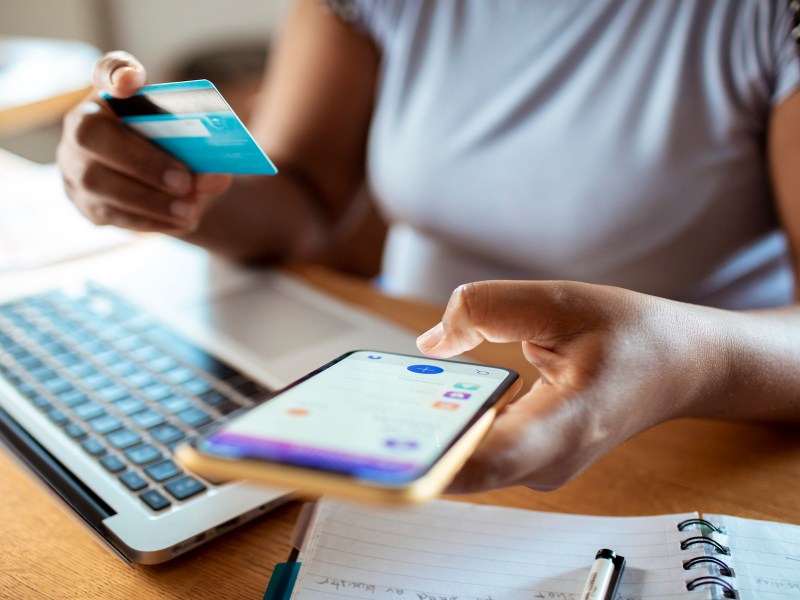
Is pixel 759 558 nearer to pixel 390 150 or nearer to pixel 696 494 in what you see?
pixel 696 494

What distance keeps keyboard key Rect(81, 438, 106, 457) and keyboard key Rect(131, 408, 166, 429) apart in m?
0.03

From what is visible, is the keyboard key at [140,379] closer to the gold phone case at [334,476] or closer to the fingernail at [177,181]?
the fingernail at [177,181]

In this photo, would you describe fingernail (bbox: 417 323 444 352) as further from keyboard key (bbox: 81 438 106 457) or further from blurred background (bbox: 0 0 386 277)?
blurred background (bbox: 0 0 386 277)

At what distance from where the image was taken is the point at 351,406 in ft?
1.11

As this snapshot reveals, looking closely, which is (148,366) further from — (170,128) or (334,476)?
(334,476)

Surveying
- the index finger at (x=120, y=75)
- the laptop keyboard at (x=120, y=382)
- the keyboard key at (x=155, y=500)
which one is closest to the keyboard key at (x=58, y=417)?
the laptop keyboard at (x=120, y=382)

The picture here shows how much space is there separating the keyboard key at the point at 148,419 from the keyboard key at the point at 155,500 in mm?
73

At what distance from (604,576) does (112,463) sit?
0.29 m

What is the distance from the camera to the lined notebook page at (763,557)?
1.24ft

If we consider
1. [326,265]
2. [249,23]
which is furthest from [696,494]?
[249,23]

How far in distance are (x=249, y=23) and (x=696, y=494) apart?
284cm

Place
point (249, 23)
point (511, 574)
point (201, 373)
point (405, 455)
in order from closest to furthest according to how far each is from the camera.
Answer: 1. point (405, 455)
2. point (511, 574)
3. point (201, 373)
4. point (249, 23)

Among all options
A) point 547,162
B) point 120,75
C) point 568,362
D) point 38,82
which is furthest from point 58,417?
point 38,82

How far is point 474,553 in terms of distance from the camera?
0.41 metres
